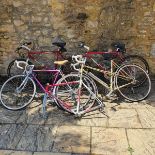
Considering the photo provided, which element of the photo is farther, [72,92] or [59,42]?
[59,42]

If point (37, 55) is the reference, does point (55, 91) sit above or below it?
below

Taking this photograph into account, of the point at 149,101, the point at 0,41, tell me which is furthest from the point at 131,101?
the point at 0,41

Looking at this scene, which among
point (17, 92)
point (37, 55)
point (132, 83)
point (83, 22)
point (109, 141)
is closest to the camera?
point (109, 141)

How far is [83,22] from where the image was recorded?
22.8 ft

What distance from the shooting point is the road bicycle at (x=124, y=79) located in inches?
250

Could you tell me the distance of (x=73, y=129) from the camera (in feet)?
18.3

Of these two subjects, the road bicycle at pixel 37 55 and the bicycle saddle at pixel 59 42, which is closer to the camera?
the bicycle saddle at pixel 59 42

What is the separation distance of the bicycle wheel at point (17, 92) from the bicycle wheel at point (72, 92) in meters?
0.55

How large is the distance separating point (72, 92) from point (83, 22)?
5.69ft

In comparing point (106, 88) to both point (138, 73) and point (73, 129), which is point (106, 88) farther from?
point (73, 129)

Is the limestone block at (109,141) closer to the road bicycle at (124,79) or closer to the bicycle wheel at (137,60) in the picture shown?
the road bicycle at (124,79)

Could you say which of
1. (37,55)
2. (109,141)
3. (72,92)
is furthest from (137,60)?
(109,141)

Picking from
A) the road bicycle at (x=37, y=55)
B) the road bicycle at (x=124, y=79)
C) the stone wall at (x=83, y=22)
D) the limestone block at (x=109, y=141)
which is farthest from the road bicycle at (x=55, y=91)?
the stone wall at (x=83, y=22)

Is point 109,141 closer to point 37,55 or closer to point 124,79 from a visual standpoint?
point 124,79
